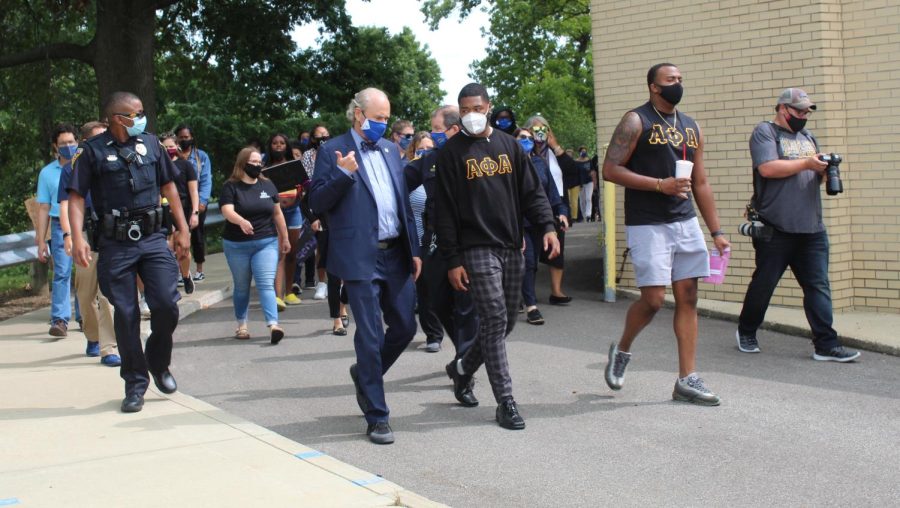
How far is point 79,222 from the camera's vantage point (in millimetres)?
7234

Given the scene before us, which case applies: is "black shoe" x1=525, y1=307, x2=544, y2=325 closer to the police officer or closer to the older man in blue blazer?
the older man in blue blazer

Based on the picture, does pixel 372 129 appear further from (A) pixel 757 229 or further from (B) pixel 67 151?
(B) pixel 67 151

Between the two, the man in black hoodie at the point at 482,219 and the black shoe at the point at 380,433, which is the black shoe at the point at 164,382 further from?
the man in black hoodie at the point at 482,219

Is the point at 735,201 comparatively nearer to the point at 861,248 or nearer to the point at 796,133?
the point at 861,248

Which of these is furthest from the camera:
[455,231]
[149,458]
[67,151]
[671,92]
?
[67,151]

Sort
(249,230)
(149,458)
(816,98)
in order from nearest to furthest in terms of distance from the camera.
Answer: (149,458) < (249,230) < (816,98)

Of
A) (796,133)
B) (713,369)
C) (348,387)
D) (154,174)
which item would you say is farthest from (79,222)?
(796,133)

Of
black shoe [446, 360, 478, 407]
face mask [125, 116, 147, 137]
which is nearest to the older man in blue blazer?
black shoe [446, 360, 478, 407]

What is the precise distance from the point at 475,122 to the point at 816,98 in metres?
5.07

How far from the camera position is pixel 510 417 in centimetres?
652

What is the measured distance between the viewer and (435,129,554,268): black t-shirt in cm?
652

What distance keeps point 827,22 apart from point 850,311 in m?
2.69

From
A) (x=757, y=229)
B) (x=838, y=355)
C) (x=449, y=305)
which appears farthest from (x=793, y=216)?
(x=449, y=305)

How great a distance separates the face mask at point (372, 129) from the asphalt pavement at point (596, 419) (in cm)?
175
